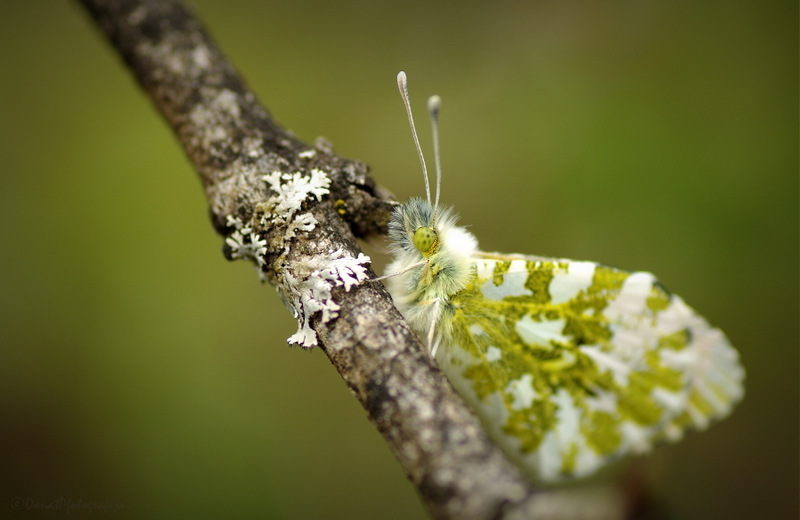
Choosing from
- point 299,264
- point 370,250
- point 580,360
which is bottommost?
point 580,360

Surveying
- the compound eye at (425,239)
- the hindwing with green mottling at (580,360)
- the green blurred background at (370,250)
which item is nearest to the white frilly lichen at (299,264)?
the compound eye at (425,239)

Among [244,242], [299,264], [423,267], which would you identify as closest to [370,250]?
[423,267]

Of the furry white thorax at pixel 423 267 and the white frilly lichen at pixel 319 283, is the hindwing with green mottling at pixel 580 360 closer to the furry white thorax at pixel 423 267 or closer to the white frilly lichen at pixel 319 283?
the furry white thorax at pixel 423 267

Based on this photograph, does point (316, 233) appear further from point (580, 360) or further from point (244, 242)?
point (580, 360)

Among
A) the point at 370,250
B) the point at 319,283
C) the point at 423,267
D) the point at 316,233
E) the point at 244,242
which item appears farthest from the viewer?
the point at 370,250

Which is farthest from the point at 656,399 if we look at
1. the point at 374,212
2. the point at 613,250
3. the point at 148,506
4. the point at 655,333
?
the point at 148,506

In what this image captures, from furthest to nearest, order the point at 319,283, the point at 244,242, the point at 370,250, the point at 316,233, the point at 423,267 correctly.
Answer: the point at 370,250 < the point at 423,267 < the point at 244,242 < the point at 316,233 < the point at 319,283

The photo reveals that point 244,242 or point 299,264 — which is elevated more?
point 244,242
